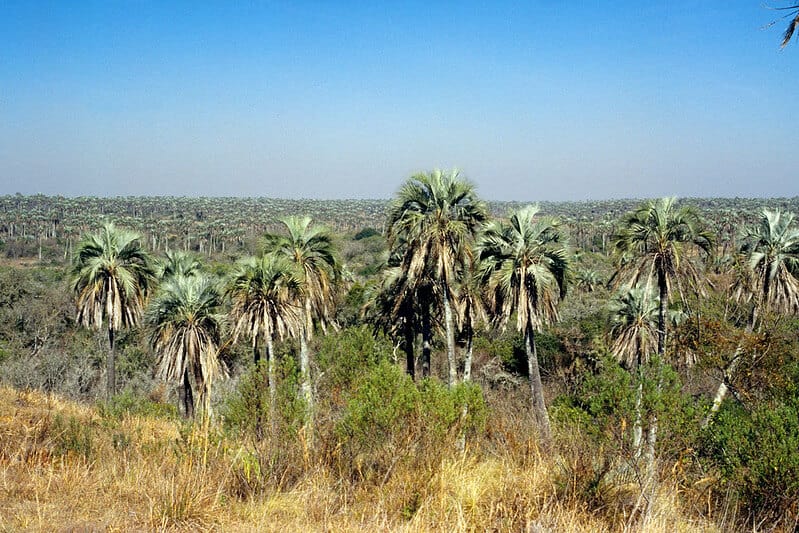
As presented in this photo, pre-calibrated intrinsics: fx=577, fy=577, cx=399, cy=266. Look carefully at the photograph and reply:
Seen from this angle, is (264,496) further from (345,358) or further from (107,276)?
(107,276)

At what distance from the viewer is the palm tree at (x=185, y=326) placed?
17922 millimetres

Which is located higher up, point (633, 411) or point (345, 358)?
point (633, 411)

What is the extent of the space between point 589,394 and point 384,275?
15.2 m

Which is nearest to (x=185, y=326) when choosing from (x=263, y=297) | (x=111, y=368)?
(x=263, y=297)

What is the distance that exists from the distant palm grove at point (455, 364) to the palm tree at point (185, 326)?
70 millimetres

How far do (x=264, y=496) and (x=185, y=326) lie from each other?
13858mm

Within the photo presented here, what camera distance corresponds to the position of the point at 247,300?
17.5 m

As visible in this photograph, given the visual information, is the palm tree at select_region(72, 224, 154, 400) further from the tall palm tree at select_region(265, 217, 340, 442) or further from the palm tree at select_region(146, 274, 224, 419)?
the tall palm tree at select_region(265, 217, 340, 442)

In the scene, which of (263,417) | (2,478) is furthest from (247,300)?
(2,478)

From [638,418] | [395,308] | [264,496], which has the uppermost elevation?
[638,418]

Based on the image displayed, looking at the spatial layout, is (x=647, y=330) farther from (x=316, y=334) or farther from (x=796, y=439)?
(x=316, y=334)

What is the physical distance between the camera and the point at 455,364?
22859 mm

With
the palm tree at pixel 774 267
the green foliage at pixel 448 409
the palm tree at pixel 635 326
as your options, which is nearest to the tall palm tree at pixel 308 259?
the palm tree at pixel 635 326

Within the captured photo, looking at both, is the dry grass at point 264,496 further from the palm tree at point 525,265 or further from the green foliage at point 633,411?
the palm tree at point 525,265
